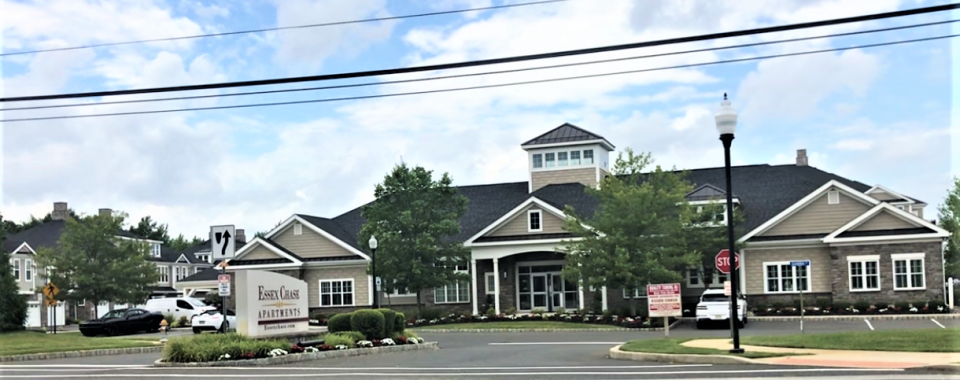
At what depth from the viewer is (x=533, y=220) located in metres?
45.3

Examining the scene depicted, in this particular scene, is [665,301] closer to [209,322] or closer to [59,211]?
[209,322]

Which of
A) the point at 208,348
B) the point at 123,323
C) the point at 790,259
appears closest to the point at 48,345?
the point at 208,348

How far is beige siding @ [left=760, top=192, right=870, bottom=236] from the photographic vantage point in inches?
1639

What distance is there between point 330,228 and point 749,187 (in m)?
20.9

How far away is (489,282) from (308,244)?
9734mm

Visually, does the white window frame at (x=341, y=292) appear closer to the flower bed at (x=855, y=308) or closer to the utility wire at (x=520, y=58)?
the flower bed at (x=855, y=308)

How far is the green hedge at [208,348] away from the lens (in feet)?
70.3

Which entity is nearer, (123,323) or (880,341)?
(880,341)

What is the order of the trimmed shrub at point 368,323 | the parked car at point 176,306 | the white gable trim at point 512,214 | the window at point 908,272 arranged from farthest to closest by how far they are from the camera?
the parked car at point 176,306, the white gable trim at point 512,214, the window at point 908,272, the trimmed shrub at point 368,323

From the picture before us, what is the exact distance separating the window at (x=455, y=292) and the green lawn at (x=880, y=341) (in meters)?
25.3

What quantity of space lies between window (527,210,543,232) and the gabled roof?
6.61 m

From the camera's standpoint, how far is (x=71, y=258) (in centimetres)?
5259

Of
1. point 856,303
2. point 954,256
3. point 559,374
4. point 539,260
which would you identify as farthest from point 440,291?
point 559,374

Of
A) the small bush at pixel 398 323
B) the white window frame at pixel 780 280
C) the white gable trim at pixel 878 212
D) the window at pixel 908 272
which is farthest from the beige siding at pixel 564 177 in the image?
the small bush at pixel 398 323
